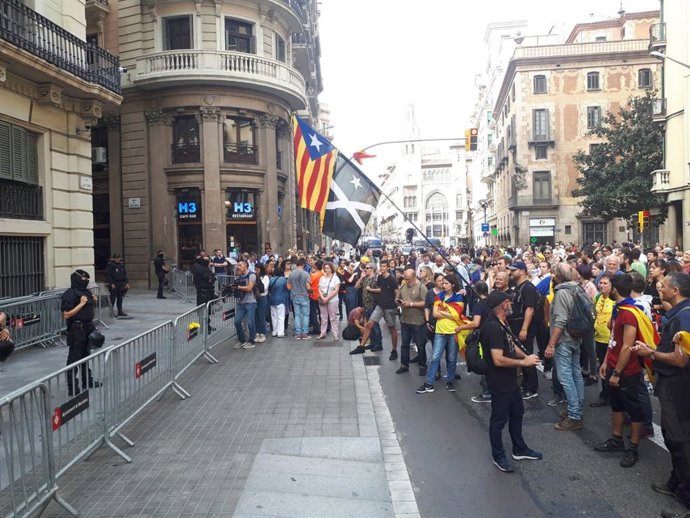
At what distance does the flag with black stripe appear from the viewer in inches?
364

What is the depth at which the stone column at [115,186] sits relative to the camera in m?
25.5

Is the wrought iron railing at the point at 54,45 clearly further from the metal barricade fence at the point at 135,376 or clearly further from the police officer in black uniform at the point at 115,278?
the metal barricade fence at the point at 135,376

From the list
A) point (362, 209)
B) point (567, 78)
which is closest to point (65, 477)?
point (362, 209)

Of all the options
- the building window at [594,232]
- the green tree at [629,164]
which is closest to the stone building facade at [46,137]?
the green tree at [629,164]

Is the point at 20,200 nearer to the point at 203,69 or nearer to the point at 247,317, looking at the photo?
the point at 247,317

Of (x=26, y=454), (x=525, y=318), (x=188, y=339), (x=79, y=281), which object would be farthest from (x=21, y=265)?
(x=525, y=318)

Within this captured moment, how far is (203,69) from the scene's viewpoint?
2389cm

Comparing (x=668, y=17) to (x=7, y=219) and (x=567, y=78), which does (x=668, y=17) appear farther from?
(x=7, y=219)

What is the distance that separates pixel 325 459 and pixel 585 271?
4515 mm

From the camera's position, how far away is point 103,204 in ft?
86.1

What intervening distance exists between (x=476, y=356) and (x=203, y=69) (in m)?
21.3

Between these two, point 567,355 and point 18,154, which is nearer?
point 567,355

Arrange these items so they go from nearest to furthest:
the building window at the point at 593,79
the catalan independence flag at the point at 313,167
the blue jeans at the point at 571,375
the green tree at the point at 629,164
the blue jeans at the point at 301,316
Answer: the blue jeans at the point at 571,375 → the catalan independence flag at the point at 313,167 → the blue jeans at the point at 301,316 → the green tree at the point at 629,164 → the building window at the point at 593,79

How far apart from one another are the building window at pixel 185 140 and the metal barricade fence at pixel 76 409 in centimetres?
2030
